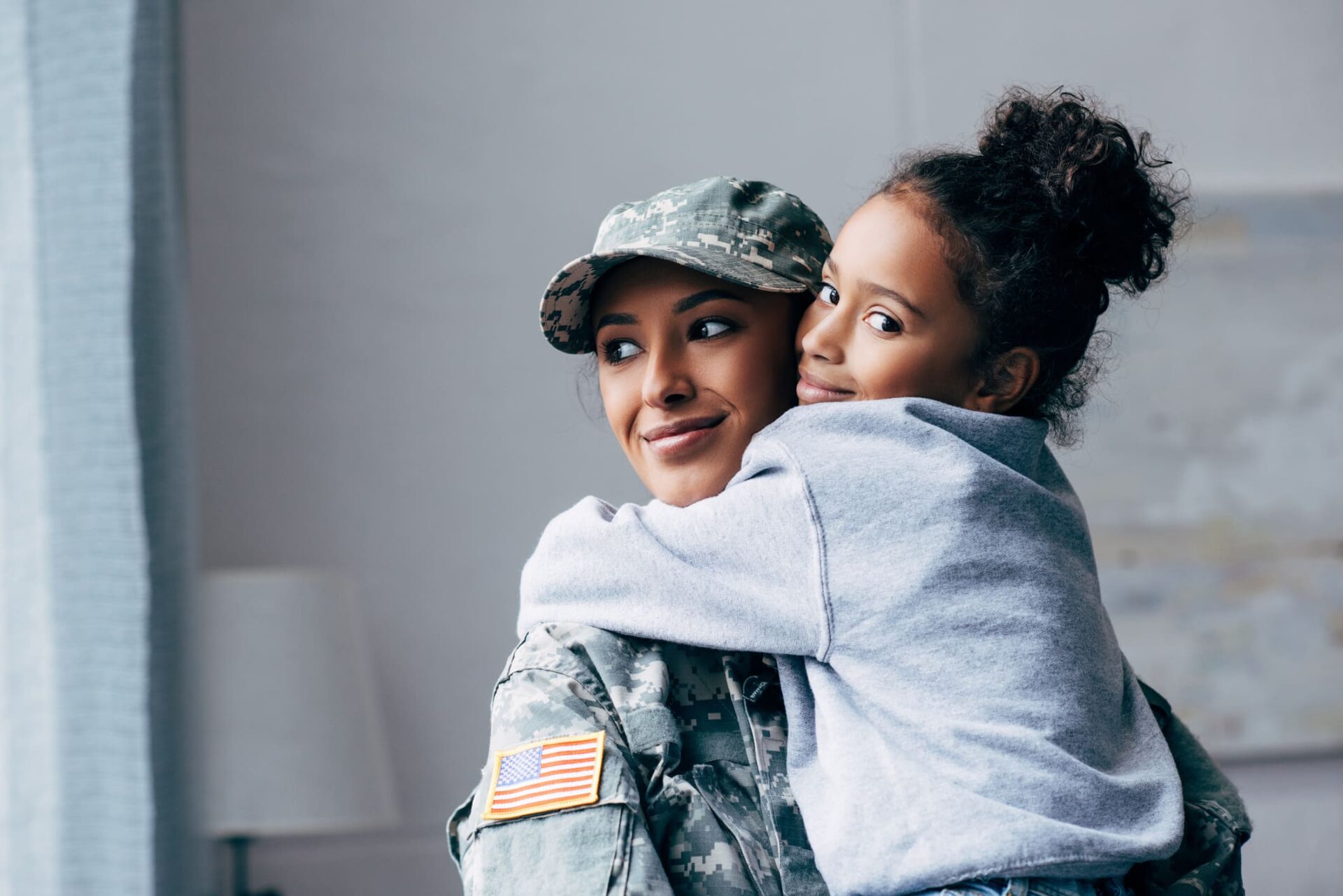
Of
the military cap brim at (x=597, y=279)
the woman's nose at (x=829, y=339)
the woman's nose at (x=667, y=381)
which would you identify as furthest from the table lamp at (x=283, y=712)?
the woman's nose at (x=829, y=339)

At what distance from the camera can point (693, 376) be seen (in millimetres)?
1034

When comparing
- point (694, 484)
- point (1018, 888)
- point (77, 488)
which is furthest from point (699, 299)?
point (77, 488)

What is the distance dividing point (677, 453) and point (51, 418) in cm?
83

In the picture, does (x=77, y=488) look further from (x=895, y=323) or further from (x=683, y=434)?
(x=895, y=323)

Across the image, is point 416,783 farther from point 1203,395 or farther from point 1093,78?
point 1093,78

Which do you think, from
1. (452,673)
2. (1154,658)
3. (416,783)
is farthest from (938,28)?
(416,783)

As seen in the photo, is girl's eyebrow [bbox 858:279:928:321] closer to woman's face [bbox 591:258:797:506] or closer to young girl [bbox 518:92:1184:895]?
young girl [bbox 518:92:1184:895]

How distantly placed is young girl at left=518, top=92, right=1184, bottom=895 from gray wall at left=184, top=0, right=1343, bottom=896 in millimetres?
1552

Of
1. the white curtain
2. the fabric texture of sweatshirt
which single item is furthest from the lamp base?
the fabric texture of sweatshirt

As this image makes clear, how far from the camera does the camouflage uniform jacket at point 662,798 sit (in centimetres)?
77

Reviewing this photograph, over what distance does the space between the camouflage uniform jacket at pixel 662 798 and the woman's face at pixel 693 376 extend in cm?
17

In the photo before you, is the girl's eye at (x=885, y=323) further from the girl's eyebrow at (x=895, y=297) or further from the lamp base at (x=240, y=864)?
the lamp base at (x=240, y=864)

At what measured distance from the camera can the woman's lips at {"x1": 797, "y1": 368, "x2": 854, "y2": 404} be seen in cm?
97

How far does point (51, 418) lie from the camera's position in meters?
1.47
